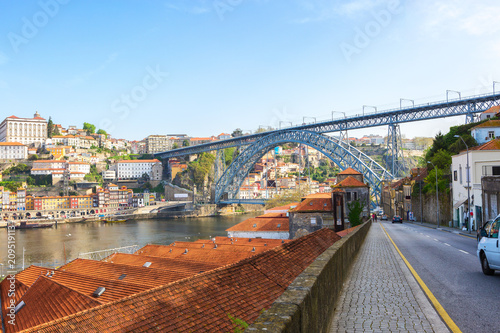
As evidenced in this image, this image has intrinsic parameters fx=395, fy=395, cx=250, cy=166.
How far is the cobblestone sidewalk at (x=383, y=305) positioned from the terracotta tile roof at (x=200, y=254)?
1353cm

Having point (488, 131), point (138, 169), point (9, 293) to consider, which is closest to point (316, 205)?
point (488, 131)

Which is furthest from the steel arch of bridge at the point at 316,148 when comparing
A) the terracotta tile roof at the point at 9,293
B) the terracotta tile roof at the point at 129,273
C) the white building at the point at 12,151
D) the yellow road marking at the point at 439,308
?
the white building at the point at 12,151

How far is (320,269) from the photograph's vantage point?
4.30 metres

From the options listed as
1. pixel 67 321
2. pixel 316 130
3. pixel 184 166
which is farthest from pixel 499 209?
pixel 184 166

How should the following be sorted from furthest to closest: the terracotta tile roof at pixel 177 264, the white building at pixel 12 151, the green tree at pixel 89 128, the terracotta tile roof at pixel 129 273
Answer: the green tree at pixel 89 128 < the white building at pixel 12 151 < the terracotta tile roof at pixel 177 264 < the terracotta tile roof at pixel 129 273

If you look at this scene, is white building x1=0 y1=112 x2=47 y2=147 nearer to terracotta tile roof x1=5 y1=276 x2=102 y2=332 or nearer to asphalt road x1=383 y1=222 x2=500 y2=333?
terracotta tile roof x1=5 y1=276 x2=102 y2=332

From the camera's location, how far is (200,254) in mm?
23656

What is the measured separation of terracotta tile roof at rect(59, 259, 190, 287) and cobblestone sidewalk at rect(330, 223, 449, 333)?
18.8ft

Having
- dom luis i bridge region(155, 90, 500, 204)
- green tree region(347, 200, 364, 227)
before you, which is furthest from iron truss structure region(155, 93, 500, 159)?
green tree region(347, 200, 364, 227)

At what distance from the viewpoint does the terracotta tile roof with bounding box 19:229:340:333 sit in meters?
4.11

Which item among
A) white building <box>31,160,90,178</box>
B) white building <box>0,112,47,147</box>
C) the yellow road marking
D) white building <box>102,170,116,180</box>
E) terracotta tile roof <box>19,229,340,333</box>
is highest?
white building <box>0,112,47,147</box>

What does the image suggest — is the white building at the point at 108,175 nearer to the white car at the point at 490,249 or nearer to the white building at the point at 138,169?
the white building at the point at 138,169

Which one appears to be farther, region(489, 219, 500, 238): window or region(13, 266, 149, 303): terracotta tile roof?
region(13, 266, 149, 303): terracotta tile roof

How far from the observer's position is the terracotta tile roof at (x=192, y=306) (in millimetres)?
4109
